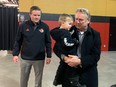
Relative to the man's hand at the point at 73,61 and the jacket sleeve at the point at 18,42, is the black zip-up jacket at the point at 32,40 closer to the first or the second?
the jacket sleeve at the point at 18,42

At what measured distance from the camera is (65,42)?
88.9 inches

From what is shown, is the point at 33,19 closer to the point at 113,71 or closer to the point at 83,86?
the point at 83,86

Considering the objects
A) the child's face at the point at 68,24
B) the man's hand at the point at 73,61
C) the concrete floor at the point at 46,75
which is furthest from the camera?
the concrete floor at the point at 46,75

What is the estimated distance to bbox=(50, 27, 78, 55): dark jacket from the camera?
7.41 ft

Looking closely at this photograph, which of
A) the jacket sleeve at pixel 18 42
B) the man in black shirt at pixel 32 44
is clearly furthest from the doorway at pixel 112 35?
the jacket sleeve at pixel 18 42

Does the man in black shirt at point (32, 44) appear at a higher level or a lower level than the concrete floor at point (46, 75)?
higher

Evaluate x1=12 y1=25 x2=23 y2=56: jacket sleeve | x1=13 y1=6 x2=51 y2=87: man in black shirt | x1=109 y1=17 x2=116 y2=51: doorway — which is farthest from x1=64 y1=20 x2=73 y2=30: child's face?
x1=109 y1=17 x2=116 y2=51: doorway

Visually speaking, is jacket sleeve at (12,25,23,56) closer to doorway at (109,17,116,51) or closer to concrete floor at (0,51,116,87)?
concrete floor at (0,51,116,87)

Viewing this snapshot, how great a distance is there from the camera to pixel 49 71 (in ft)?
22.5

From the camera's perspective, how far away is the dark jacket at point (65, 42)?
2258mm

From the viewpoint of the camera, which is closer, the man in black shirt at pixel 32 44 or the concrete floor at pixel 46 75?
the man in black shirt at pixel 32 44

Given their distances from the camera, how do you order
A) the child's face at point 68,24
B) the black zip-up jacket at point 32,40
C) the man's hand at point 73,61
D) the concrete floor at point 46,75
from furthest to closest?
the concrete floor at point 46,75 < the black zip-up jacket at point 32,40 < the child's face at point 68,24 < the man's hand at point 73,61

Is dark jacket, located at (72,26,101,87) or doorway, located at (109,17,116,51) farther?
doorway, located at (109,17,116,51)

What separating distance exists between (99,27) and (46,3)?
308 centimetres
